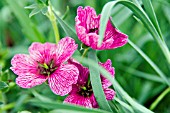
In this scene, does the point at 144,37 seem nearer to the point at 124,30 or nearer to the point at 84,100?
the point at 124,30

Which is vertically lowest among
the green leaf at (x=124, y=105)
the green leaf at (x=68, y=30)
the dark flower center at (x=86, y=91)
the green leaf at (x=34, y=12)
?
the green leaf at (x=124, y=105)

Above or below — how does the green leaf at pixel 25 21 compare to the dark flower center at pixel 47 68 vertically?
above

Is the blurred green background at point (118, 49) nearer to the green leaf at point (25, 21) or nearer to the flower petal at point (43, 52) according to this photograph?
the green leaf at point (25, 21)

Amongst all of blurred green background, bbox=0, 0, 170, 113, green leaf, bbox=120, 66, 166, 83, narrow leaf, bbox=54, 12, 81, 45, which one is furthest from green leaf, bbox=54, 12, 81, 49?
green leaf, bbox=120, 66, 166, 83

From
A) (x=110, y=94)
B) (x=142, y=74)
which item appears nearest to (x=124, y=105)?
(x=110, y=94)

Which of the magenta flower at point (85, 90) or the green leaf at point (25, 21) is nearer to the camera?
the magenta flower at point (85, 90)

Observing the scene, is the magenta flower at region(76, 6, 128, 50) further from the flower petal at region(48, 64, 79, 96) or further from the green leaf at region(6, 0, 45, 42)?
the green leaf at region(6, 0, 45, 42)

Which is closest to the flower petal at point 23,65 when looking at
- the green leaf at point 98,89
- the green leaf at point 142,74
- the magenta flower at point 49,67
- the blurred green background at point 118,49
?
the magenta flower at point 49,67
